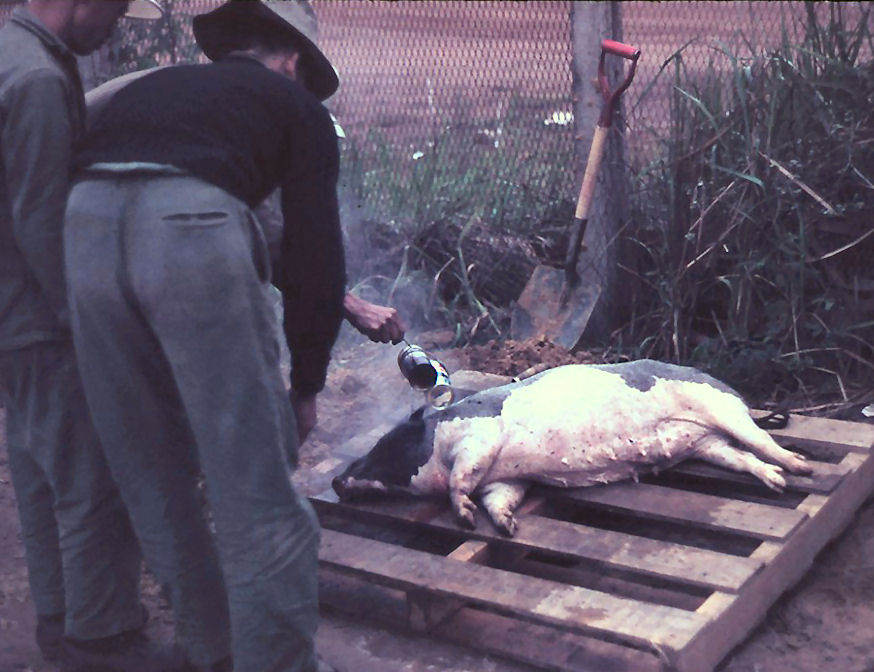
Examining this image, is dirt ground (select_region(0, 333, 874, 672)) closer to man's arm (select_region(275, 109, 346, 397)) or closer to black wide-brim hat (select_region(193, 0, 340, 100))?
man's arm (select_region(275, 109, 346, 397))

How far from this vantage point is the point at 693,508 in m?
3.50

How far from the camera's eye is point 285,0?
281cm

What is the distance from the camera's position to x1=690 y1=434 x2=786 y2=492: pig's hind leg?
3.62 metres

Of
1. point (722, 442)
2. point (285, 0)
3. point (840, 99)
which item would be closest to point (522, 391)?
point (722, 442)

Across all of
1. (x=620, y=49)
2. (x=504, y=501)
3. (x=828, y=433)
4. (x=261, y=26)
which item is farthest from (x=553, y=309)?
(x=261, y=26)

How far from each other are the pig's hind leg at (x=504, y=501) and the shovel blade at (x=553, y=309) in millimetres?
1487

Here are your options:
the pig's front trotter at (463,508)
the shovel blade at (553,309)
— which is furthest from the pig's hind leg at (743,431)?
the shovel blade at (553,309)

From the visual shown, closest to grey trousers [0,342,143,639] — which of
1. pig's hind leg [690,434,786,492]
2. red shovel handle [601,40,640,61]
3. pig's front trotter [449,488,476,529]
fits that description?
pig's front trotter [449,488,476,529]

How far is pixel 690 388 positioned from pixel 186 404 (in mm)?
1867

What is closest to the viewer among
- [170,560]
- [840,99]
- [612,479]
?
[170,560]

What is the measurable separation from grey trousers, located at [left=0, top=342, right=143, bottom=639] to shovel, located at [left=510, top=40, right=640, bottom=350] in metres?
2.52

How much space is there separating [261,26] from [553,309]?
2.75 meters

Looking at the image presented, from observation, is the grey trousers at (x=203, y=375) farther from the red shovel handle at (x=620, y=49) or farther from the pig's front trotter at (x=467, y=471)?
the red shovel handle at (x=620, y=49)

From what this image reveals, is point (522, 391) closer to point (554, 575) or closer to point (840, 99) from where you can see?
point (554, 575)
